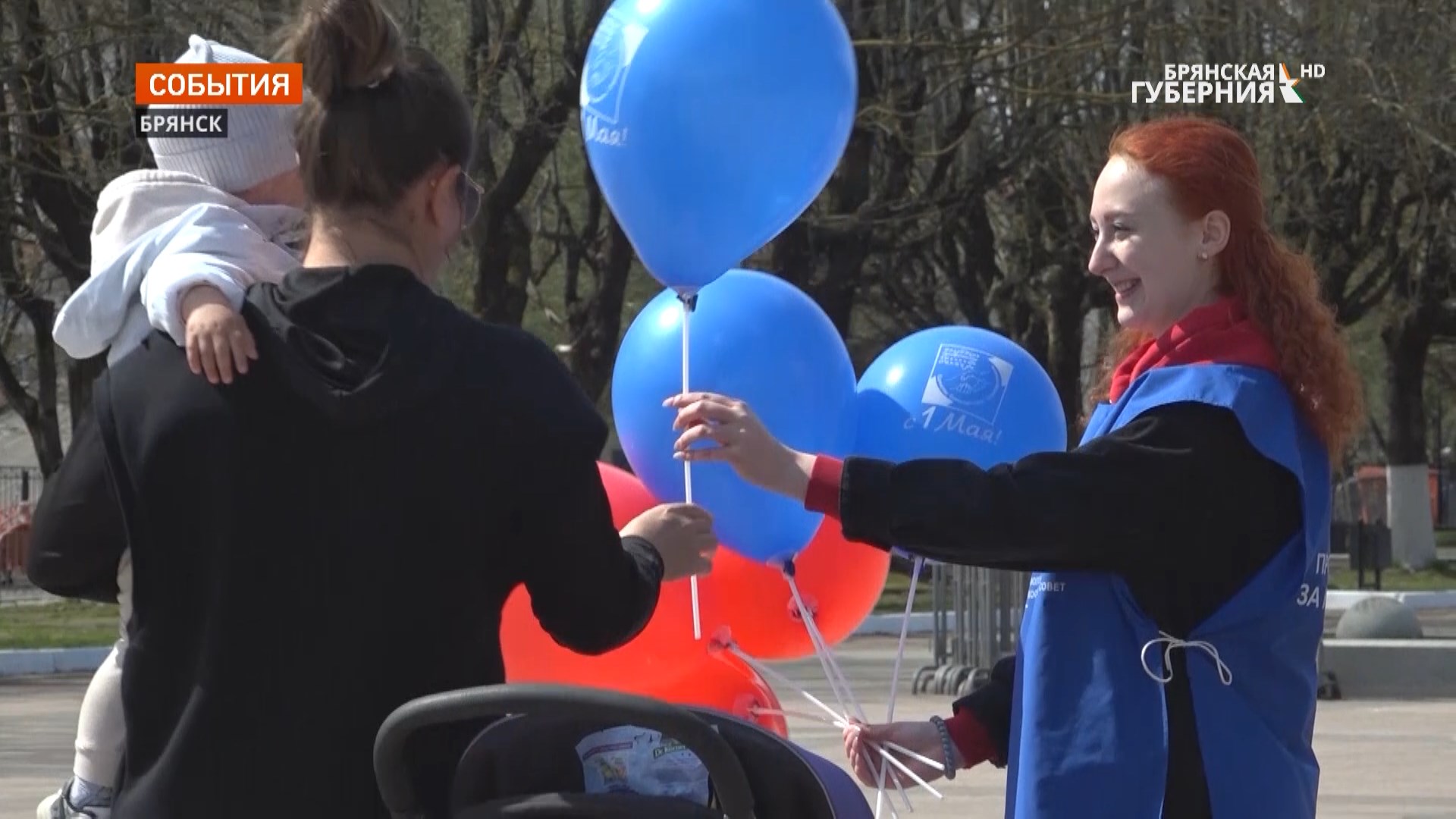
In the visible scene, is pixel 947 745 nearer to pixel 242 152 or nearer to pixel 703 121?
pixel 242 152

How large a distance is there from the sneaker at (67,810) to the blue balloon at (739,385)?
1.43 m

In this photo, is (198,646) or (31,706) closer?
(198,646)

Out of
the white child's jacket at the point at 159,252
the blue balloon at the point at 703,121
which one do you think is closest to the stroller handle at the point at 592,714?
the white child's jacket at the point at 159,252

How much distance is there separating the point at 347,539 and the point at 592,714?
38 centimetres

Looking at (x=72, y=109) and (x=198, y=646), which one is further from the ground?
(x=72, y=109)

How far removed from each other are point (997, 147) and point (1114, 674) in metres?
19.4

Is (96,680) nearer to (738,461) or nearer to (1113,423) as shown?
(738,461)

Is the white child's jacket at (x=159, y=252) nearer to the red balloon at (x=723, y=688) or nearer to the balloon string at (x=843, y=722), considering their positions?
the balloon string at (x=843, y=722)

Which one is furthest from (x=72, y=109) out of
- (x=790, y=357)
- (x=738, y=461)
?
(x=738, y=461)

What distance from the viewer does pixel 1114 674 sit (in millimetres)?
2584

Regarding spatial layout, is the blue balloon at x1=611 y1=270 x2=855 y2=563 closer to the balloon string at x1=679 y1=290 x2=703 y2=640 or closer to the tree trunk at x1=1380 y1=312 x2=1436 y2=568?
the balloon string at x1=679 y1=290 x2=703 y2=640

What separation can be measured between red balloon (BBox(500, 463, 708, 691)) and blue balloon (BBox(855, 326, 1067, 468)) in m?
0.64

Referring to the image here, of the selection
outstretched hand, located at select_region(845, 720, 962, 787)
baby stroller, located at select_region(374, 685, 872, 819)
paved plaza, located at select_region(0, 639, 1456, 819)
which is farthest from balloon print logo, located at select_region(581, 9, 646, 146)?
paved plaza, located at select_region(0, 639, 1456, 819)

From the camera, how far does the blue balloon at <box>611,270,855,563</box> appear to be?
Answer: 4293 mm
